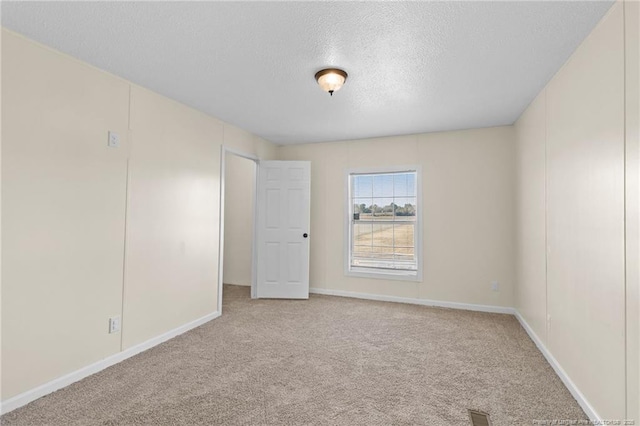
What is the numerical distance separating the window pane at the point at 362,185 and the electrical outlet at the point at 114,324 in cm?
350

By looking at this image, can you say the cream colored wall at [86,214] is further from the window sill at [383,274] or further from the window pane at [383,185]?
the window pane at [383,185]

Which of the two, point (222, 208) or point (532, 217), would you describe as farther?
point (222, 208)

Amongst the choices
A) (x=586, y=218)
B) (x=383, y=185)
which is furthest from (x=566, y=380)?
(x=383, y=185)

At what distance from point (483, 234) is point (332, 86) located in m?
3.01

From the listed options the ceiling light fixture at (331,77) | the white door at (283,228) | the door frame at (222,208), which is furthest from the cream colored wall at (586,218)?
the door frame at (222,208)

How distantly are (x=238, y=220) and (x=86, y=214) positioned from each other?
3.44m

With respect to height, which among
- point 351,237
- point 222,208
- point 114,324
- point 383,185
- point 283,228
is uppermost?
→ point 383,185

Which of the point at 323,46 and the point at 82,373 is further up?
the point at 323,46

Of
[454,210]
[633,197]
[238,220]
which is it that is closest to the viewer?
[633,197]

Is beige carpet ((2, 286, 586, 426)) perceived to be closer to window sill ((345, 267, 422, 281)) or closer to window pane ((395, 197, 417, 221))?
window sill ((345, 267, 422, 281))

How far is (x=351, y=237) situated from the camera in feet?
17.0

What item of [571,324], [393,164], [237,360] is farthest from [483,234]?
[237,360]

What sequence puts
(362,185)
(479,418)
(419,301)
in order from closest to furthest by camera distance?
(479,418) → (419,301) → (362,185)

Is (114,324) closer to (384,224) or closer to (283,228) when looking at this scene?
(283,228)
